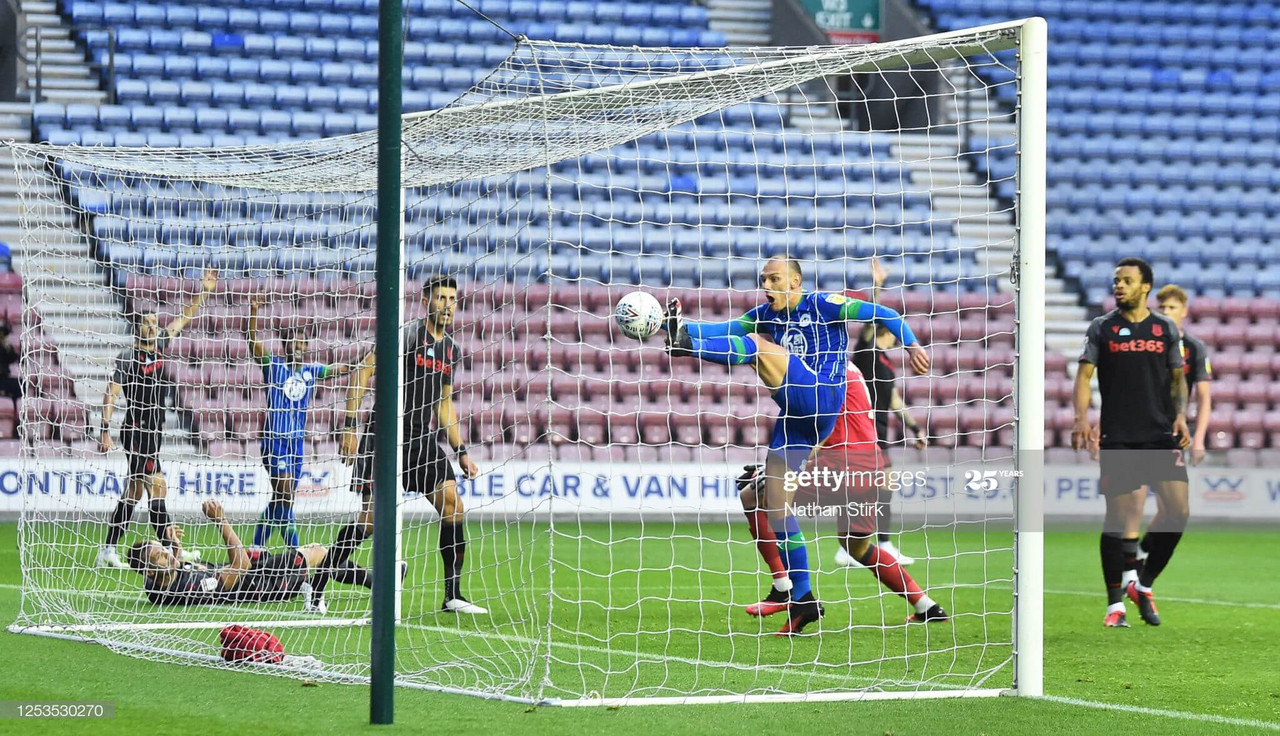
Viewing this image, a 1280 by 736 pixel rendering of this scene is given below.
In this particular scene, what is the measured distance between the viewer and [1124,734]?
178 inches

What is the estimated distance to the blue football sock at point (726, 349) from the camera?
647 centimetres

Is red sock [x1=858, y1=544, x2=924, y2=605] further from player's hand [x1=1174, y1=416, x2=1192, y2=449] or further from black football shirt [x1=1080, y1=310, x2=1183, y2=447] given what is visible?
player's hand [x1=1174, y1=416, x2=1192, y2=449]

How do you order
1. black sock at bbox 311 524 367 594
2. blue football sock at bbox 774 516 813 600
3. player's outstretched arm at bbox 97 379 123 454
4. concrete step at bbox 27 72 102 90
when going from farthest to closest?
concrete step at bbox 27 72 102 90 < player's outstretched arm at bbox 97 379 123 454 < black sock at bbox 311 524 367 594 < blue football sock at bbox 774 516 813 600

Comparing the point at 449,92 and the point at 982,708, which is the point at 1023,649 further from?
the point at 449,92

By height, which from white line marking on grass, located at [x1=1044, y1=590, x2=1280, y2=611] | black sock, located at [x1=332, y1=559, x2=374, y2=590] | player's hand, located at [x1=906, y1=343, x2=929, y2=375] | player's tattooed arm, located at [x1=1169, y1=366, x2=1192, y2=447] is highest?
player's hand, located at [x1=906, y1=343, x2=929, y2=375]

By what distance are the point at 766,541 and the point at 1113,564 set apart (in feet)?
6.04

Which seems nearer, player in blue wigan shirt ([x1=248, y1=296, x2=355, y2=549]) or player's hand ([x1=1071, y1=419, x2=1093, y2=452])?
player's hand ([x1=1071, y1=419, x2=1093, y2=452])

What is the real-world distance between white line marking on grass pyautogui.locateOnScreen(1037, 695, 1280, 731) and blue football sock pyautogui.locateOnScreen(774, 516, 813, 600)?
1750 millimetres

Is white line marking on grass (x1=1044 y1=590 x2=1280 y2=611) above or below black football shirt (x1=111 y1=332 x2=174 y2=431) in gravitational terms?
below

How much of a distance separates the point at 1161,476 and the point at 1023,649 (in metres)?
2.76

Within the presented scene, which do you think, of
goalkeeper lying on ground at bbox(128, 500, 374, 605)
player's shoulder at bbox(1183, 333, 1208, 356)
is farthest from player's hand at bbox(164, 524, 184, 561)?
player's shoulder at bbox(1183, 333, 1208, 356)

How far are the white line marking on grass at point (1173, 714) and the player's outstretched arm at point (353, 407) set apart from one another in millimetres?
3590

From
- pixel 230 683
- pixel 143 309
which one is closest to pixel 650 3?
pixel 143 309

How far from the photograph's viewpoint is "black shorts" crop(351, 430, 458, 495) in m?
7.26
